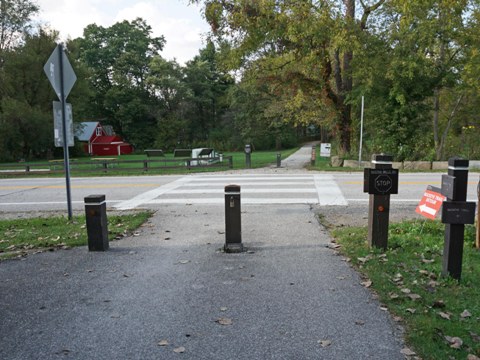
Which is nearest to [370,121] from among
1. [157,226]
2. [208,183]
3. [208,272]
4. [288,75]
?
[288,75]

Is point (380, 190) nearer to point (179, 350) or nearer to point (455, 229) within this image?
point (455, 229)

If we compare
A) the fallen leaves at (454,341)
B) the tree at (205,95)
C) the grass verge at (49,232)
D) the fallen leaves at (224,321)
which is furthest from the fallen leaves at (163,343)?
the tree at (205,95)

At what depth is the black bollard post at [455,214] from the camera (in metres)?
4.56

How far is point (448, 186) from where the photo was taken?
4734mm

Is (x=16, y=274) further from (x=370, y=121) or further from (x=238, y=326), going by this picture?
(x=370, y=121)

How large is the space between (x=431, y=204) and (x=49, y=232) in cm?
673

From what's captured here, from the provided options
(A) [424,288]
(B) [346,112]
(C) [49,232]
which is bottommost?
(C) [49,232]

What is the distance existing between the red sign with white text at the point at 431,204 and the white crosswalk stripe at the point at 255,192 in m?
3.79

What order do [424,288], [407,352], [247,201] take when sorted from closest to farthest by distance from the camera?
1. [407,352]
2. [424,288]
3. [247,201]

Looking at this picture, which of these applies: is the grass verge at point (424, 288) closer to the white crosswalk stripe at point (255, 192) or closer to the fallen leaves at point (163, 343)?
the fallen leaves at point (163, 343)

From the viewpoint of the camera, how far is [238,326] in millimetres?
3734

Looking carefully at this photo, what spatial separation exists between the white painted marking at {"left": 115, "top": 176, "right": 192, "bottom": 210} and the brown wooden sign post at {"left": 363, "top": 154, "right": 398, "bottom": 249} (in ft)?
21.9

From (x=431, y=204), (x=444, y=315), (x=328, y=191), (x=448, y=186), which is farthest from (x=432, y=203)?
(x=328, y=191)

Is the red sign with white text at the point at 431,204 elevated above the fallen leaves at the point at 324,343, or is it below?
above
